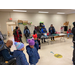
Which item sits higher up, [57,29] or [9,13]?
[9,13]

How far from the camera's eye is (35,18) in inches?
298

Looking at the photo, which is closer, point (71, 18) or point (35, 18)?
point (35, 18)

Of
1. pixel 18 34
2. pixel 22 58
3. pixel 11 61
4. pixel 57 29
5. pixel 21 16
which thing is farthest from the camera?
pixel 57 29

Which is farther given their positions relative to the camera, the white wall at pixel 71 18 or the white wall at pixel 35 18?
the white wall at pixel 71 18

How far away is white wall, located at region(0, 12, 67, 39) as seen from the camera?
6.62 m

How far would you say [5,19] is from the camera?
262 inches

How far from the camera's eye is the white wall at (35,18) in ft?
21.7

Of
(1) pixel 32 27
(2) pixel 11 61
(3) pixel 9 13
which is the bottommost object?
(2) pixel 11 61

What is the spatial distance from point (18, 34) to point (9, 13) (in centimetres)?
267

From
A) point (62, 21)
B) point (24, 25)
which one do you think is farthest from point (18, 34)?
point (62, 21)

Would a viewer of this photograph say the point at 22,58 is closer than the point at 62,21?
Yes

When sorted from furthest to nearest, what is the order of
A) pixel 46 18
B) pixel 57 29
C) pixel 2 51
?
pixel 57 29
pixel 46 18
pixel 2 51

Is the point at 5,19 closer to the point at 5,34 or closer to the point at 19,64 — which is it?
the point at 5,34

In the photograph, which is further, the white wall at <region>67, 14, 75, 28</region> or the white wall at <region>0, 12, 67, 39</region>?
the white wall at <region>67, 14, 75, 28</region>
